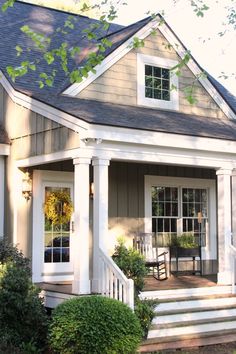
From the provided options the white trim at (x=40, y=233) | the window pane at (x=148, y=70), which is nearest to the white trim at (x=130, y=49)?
the window pane at (x=148, y=70)

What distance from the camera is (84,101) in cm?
1155

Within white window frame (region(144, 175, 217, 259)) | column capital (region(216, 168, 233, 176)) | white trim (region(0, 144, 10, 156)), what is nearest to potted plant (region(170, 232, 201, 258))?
white window frame (region(144, 175, 217, 259))

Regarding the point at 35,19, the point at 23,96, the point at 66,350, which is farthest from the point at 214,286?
the point at 35,19

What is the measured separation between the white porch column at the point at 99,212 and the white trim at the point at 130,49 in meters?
2.46

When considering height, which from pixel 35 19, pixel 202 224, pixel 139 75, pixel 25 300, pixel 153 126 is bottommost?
pixel 25 300

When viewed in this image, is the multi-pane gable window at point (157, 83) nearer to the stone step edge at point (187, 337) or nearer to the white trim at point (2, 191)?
the white trim at point (2, 191)

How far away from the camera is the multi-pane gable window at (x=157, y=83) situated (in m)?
12.9

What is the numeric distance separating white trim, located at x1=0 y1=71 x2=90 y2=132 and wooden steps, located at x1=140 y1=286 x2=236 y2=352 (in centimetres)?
319

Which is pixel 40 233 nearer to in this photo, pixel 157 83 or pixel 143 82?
pixel 143 82

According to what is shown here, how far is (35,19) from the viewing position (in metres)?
15.2

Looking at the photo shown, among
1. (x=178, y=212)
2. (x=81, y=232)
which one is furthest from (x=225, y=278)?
(x=81, y=232)

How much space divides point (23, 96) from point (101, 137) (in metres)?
2.46

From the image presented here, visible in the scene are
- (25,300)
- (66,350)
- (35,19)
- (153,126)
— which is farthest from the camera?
(35,19)

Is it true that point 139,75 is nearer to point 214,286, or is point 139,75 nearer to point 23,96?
point 23,96
